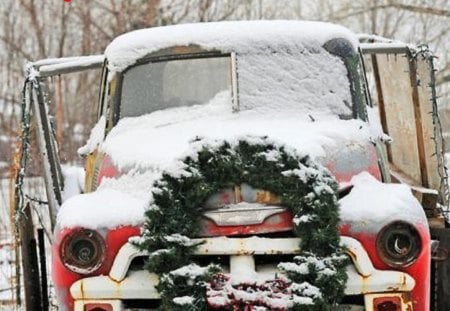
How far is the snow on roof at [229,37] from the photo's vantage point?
571 centimetres

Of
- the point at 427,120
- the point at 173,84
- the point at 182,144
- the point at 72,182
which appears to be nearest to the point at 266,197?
the point at 182,144

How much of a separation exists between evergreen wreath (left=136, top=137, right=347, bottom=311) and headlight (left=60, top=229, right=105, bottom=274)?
243mm

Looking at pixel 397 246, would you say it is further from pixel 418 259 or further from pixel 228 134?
pixel 228 134

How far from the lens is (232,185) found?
4.41 meters

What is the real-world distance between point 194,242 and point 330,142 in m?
1.15

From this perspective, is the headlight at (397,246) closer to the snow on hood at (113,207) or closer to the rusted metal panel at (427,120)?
the snow on hood at (113,207)

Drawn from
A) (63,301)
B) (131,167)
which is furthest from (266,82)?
(63,301)

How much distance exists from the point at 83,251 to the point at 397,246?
160 cm

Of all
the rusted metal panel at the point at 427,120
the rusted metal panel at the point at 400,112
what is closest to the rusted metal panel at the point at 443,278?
the rusted metal panel at the point at 427,120

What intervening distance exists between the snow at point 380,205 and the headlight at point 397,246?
0.18ft

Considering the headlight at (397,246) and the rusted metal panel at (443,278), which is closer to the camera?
the headlight at (397,246)

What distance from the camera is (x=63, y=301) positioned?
4.45 metres

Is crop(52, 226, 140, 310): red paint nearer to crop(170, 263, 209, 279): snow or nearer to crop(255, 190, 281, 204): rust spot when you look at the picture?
crop(170, 263, 209, 279): snow

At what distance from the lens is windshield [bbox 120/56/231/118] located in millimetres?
5656
